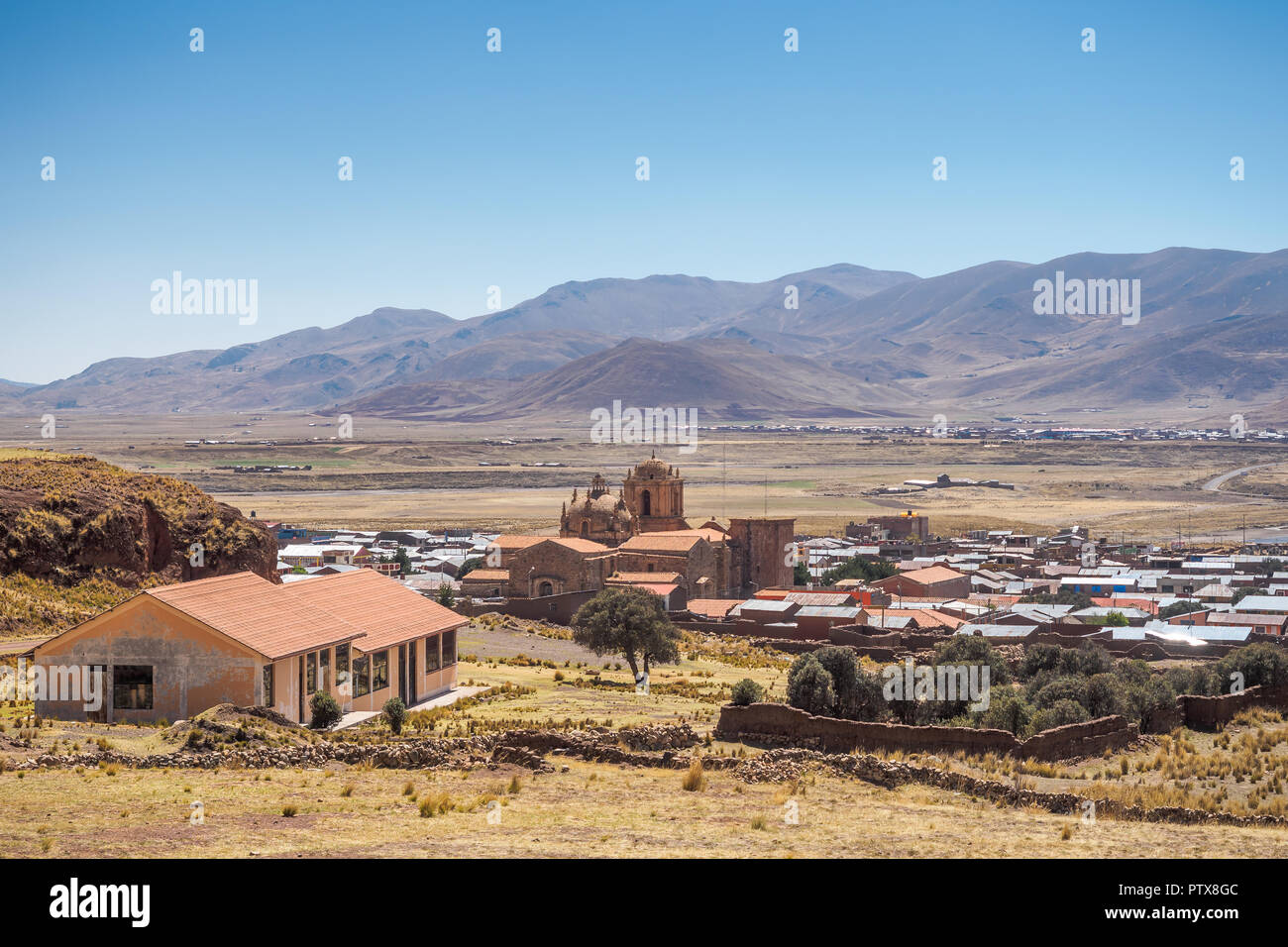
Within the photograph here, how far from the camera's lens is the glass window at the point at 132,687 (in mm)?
25438

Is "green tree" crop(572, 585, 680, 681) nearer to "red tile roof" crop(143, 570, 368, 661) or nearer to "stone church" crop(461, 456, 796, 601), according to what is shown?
"red tile roof" crop(143, 570, 368, 661)

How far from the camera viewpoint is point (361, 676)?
2906 cm

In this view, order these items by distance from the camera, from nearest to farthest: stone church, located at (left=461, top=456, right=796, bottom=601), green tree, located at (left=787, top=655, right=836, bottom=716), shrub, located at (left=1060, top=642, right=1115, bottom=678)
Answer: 1. green tree, located at (left=787, top=655, right=836, bottom=716)
2. shrub, located at (left=1060, top=642, right=1115, bottom=678)
3. stone church, located at (left=461, top=456, right=796, bottom=601)

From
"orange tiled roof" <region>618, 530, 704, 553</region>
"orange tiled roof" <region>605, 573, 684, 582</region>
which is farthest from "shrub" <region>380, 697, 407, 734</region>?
"orange tiled roof" <region>618, 530, 704, 553</region>

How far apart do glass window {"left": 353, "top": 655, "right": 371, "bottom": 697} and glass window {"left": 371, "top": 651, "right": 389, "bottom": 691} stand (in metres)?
0.18

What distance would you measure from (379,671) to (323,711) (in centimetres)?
384

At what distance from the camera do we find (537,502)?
5743 inches

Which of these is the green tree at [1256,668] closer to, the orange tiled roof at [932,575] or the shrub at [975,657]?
the shrub at [975,657]

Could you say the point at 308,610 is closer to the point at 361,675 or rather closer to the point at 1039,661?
the point at 361,675

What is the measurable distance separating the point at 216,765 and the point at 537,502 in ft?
414

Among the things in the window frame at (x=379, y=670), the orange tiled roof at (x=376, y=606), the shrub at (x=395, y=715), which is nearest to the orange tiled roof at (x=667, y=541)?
the orange tiled roof at (x=376, y=606)

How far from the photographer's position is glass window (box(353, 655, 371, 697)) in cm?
2881

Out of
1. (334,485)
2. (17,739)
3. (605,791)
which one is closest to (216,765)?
(17,739)
